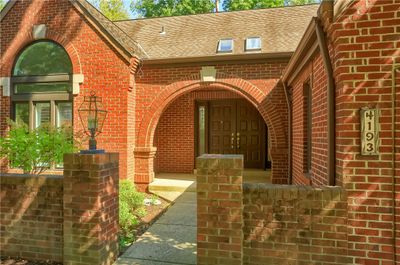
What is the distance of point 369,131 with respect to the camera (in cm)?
306

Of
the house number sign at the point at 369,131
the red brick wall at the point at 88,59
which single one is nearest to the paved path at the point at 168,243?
the house number sign at the point at 369,131

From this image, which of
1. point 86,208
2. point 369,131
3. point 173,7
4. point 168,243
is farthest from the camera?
point 173,7

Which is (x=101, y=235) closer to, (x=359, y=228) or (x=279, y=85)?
(x=359, y=228)

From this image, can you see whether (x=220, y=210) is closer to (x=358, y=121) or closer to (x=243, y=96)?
(x=358, y=121)

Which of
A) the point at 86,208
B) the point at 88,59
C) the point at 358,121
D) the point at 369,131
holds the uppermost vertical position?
the point at 88,59

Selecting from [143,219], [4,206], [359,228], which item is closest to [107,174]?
[4,206]

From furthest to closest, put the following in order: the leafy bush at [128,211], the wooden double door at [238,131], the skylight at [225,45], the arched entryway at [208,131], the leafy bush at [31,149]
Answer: the wooden double door at [238,131] → the arched entryway at [208,131] → the skylight at [225,45] → the leafy bush at [31,149] → the leafy bush at [128,211]

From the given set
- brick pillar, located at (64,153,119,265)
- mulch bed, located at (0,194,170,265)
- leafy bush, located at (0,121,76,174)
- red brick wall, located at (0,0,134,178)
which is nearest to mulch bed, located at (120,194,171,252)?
mulch bed, located at (0,194,170,265)

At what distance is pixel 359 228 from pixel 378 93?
151 cm

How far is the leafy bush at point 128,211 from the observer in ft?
16.4

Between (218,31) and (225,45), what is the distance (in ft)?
A: 3.99

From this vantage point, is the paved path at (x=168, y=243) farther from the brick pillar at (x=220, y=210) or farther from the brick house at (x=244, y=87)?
the brick house at (x=244, y=87)

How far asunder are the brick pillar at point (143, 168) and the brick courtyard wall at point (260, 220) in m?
5.15

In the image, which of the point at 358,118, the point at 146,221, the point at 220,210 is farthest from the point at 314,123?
the point at 146,221
